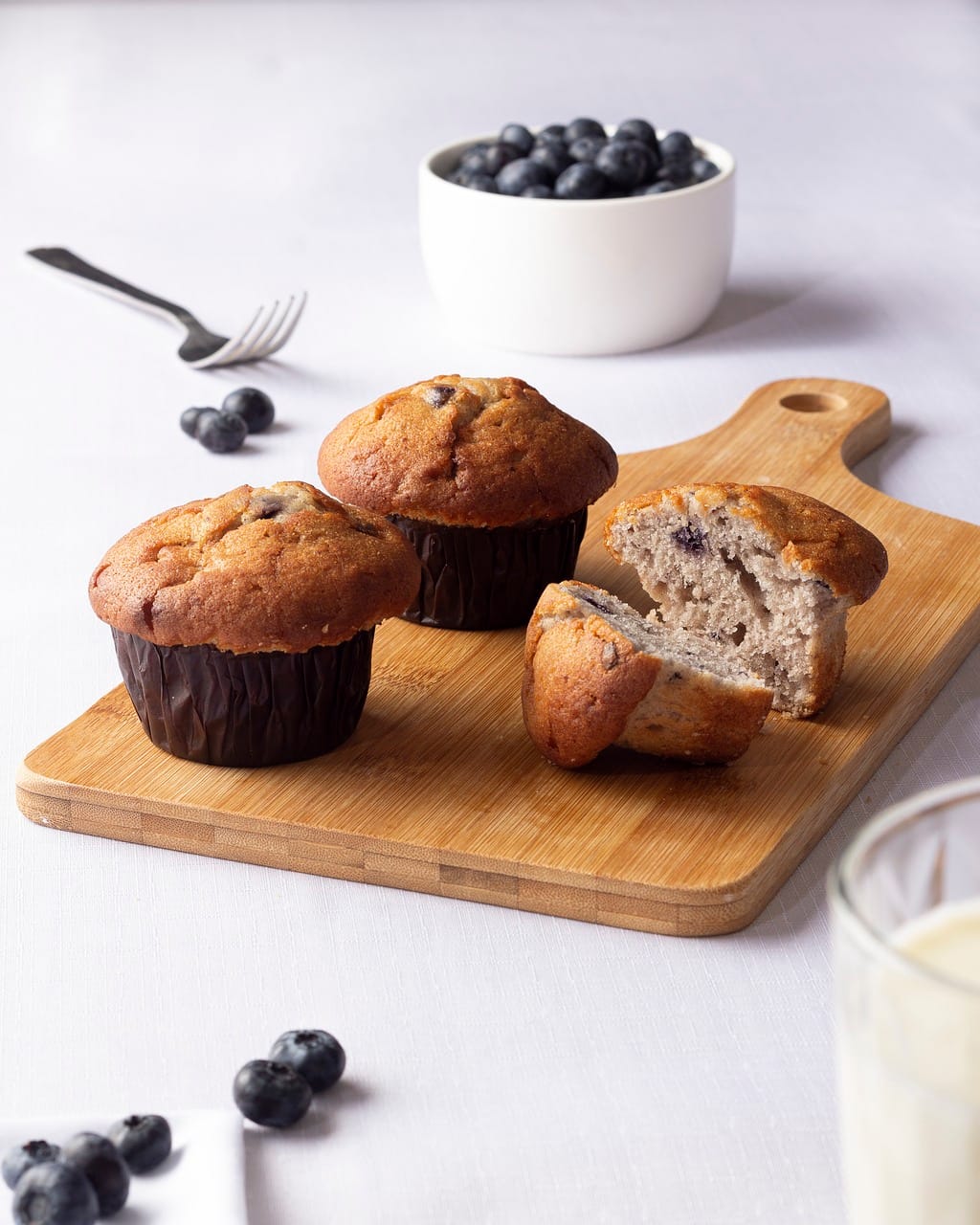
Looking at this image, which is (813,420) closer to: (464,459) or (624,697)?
(464,459)

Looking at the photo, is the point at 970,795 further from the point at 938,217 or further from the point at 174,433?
the point at 938,217

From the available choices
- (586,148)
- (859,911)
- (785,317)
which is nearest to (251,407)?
(586,148)

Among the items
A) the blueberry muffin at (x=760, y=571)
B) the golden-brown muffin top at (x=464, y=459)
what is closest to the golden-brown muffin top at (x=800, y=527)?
the blueberry muffin at (x=760, y=571)

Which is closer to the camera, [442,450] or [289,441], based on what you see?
[442,450]

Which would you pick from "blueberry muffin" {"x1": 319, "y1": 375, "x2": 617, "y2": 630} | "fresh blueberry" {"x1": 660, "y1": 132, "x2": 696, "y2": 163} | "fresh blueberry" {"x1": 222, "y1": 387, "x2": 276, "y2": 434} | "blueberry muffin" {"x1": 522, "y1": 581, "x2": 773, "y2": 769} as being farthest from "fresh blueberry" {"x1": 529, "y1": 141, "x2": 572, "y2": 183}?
"blueberry muffin" {"x1": 522, "y1": 581, "x2": 773, "y2": 769}

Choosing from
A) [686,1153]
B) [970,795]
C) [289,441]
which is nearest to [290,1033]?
[686,1153]

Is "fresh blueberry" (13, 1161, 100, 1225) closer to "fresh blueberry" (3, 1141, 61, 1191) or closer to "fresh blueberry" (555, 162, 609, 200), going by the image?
"fresh blueberry" (3, 1141, 61, 1191)

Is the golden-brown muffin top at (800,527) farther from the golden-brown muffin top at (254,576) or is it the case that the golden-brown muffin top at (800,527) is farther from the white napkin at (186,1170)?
the white napkin at (186,1170)
